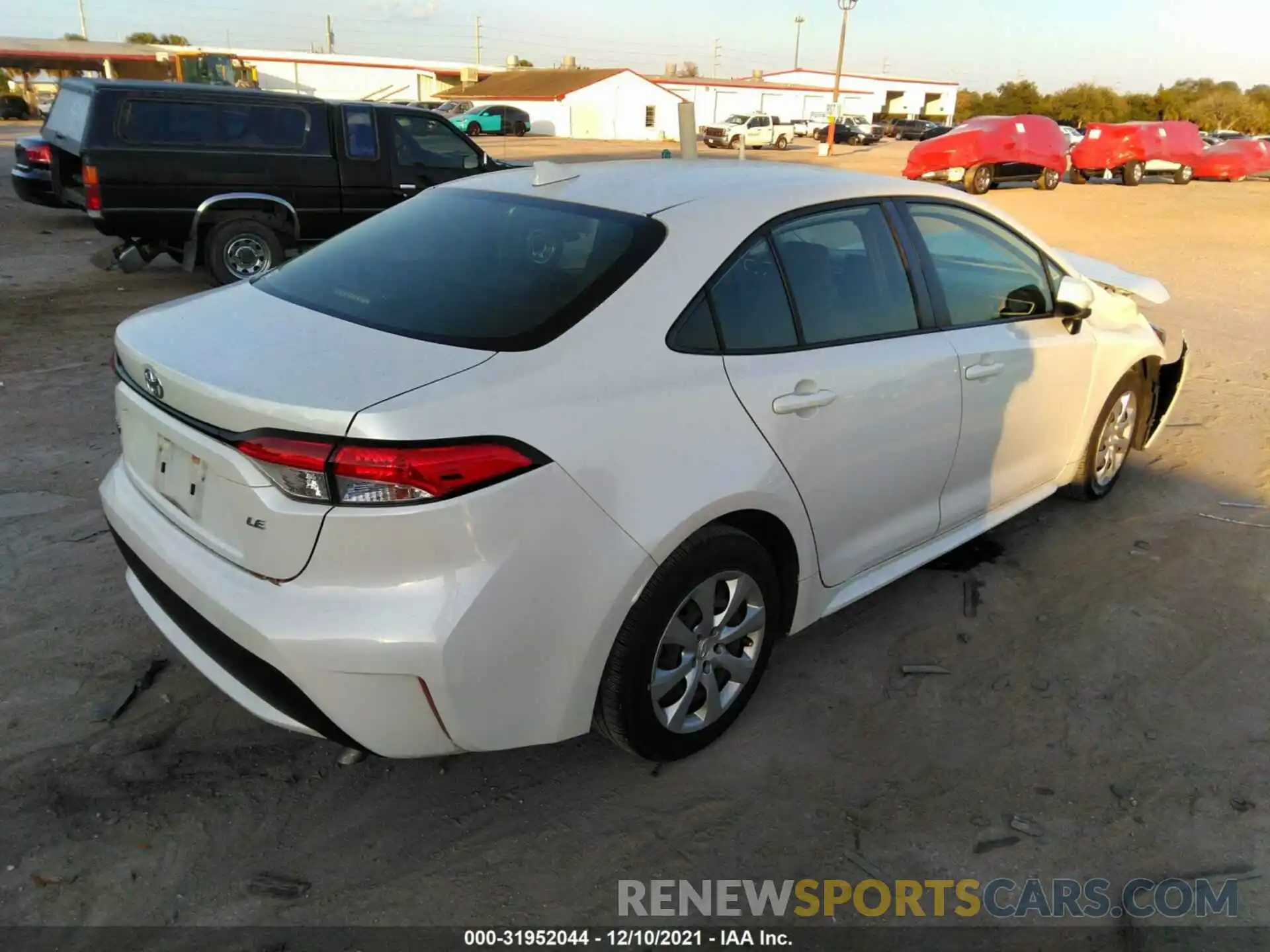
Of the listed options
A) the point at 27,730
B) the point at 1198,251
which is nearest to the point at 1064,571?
the point at 27,730

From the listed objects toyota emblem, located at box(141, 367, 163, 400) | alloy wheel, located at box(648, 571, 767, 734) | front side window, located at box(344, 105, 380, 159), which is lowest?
alloy wheel, located at box(648, 571, 767, 734)

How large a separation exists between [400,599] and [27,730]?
1.62 m

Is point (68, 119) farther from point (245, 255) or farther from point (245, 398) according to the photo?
point (245, 398)

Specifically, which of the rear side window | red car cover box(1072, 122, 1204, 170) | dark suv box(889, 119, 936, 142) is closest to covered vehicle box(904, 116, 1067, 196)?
red car cover box(1072, 122, 1204, 170)

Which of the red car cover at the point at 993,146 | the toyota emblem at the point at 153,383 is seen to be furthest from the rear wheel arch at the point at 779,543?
the red car cover at the point at 993,146

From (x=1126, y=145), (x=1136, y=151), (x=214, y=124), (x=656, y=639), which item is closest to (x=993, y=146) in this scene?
(x=1126, y=145)

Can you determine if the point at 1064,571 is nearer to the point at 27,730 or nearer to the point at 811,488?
the point at 811,488

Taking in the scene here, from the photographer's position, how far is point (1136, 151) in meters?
27.6

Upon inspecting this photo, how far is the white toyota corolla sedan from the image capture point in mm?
2102

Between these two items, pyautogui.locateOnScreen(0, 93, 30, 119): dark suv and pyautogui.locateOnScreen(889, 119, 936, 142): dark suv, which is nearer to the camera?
pyautogui.locateOnScreen(0, 93, 30, 119): dark suv

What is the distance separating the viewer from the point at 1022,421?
12.6 ft

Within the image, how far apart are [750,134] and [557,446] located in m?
47.6

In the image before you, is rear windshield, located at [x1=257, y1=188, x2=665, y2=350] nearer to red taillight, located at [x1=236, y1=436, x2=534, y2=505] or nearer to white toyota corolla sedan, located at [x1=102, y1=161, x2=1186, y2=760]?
white toyota corolla sedan, located at [x1=102, y1=161, x2=1186, y2=760]

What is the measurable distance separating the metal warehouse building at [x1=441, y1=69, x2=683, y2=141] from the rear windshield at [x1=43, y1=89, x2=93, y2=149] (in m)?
47.0
